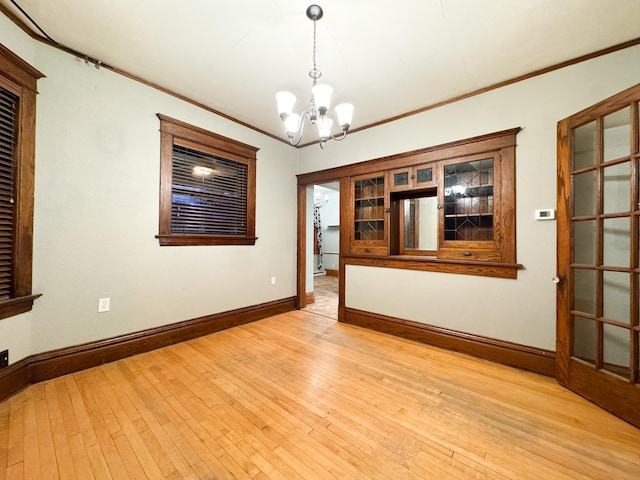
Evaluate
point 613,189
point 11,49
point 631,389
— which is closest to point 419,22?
point 613,189

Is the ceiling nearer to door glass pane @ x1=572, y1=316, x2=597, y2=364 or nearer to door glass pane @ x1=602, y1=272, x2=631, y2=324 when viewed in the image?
door glass pane @ x1=602, y1=272, x2=631, y2=324

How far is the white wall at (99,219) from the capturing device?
205 centimetres

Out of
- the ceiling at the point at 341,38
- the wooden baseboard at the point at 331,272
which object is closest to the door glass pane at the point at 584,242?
the ceiling at the point at 341,38

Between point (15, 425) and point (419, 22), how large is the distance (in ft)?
12.2

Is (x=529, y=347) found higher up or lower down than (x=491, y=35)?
lower down

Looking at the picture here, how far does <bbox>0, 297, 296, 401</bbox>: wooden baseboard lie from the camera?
A: 1.90 metres

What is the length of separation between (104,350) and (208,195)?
1868 mm

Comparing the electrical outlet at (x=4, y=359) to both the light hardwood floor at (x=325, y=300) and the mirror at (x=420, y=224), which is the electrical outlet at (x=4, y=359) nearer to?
the light hardwood floor at (x=325, y=300)

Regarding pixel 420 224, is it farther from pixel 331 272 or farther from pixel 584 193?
pixel 331 272

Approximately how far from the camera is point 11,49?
1.85 metres

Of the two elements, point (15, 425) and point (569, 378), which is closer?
point (15, 425)

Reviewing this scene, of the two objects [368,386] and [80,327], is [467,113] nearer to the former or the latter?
[368,386]

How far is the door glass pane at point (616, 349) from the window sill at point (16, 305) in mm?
4224

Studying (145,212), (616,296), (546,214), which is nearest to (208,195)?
(145,212)
